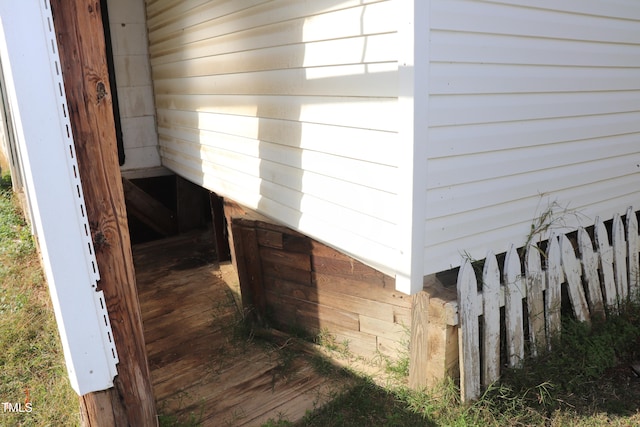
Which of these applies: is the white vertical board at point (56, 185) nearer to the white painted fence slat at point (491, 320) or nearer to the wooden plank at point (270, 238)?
the wooden plank at point (270, 238)

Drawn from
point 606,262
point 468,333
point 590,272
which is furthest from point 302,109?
point 606,262

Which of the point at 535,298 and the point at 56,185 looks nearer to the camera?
the point at 56,185

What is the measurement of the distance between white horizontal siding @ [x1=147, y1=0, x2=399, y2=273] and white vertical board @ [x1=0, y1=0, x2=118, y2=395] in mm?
1500

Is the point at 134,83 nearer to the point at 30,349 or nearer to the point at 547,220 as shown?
the point at 30,349

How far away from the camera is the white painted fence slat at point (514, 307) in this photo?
10.9 feet

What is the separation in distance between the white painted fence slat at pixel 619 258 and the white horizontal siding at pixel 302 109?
88.2 inches

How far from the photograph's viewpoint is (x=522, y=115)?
321 cm

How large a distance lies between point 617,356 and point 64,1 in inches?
159

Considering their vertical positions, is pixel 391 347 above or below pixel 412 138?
below

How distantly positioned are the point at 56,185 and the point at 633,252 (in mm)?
4262

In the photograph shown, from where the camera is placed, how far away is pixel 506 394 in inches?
127

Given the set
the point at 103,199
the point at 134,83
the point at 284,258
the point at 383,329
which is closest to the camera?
the point at 103,199

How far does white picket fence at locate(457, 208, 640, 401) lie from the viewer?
316 cm

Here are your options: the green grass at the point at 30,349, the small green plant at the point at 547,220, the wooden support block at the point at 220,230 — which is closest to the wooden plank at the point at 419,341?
the small green plant at the point at 547,220
